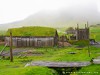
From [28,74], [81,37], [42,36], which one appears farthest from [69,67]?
[81,37]

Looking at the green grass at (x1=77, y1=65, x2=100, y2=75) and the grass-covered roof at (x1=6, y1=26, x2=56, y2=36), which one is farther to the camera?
the grass-covered roof at (x1=6, y1=26, x2=56, y2=36)

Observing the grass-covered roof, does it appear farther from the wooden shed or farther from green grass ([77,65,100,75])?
green grass ([77,65,100,75])

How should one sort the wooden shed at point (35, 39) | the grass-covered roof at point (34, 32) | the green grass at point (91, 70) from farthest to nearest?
1. the grass-covered roof at point (34, 32)
2. the wooden shed at point (35, 39)
3. the green grass at point (91, 70)

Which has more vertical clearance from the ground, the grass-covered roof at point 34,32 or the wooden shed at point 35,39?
the grass-covered roof at point 34,32

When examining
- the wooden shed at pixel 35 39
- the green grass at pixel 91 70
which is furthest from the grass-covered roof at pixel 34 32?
the green grass at pixel 91 70

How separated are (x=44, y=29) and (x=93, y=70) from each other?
1778 inches

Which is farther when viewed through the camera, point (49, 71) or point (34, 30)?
point (34, 30)

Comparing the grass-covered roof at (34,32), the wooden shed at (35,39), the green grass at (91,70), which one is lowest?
the green grass at (91,70)

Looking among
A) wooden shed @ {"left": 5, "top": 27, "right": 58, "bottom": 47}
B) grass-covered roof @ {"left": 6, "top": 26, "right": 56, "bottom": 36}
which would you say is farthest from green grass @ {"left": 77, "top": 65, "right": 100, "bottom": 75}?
grass-covered roof @ {"left": 6, "top": 26, "right": 56, "bottom": 36}

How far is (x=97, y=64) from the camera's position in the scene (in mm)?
31328

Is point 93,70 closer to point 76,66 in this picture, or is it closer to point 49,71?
point 76,66

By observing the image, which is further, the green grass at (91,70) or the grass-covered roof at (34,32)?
the grass-covered roof at (34,32)

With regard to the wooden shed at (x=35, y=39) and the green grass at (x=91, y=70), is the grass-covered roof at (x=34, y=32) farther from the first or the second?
the green grass at (x=91, y=70)

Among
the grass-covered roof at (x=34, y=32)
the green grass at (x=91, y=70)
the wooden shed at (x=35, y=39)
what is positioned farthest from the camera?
the grass-covered roof at (x=34, y=32)
